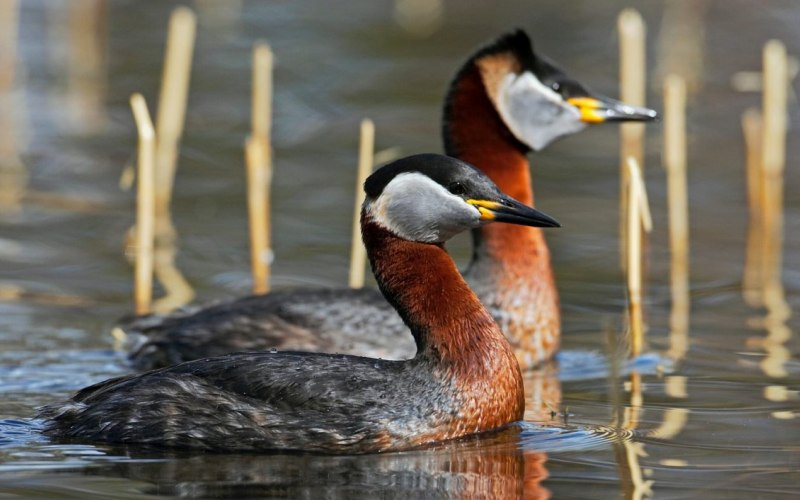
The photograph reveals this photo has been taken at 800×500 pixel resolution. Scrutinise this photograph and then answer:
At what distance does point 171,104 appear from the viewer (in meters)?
13.3

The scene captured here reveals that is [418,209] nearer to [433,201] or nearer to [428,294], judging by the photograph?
[433,201]

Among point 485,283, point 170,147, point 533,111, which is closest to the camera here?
point 485,283

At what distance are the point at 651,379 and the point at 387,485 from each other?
2871 mm

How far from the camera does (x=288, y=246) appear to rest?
12633 mm

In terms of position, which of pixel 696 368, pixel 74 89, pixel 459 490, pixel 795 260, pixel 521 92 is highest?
pixel 74 89

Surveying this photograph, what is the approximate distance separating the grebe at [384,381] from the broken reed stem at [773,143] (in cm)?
520

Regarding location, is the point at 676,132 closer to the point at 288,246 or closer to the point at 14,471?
the point at 288,246

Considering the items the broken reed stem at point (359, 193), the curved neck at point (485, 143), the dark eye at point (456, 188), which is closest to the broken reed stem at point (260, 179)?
the broken reed stem at point (359, 193)

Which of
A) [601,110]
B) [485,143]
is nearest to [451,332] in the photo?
[485,143]

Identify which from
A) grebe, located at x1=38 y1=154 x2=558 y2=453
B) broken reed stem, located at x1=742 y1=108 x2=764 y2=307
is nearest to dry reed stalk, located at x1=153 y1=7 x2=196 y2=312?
grebe, located at x1=38 y1=154 x2=558 y2=453

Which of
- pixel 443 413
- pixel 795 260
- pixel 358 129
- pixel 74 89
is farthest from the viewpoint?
pixel 74 89

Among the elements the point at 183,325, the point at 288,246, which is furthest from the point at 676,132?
the point at 183,325

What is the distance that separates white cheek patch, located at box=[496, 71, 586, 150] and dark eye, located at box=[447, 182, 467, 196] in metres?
2.63

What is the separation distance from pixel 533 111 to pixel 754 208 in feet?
12.0
